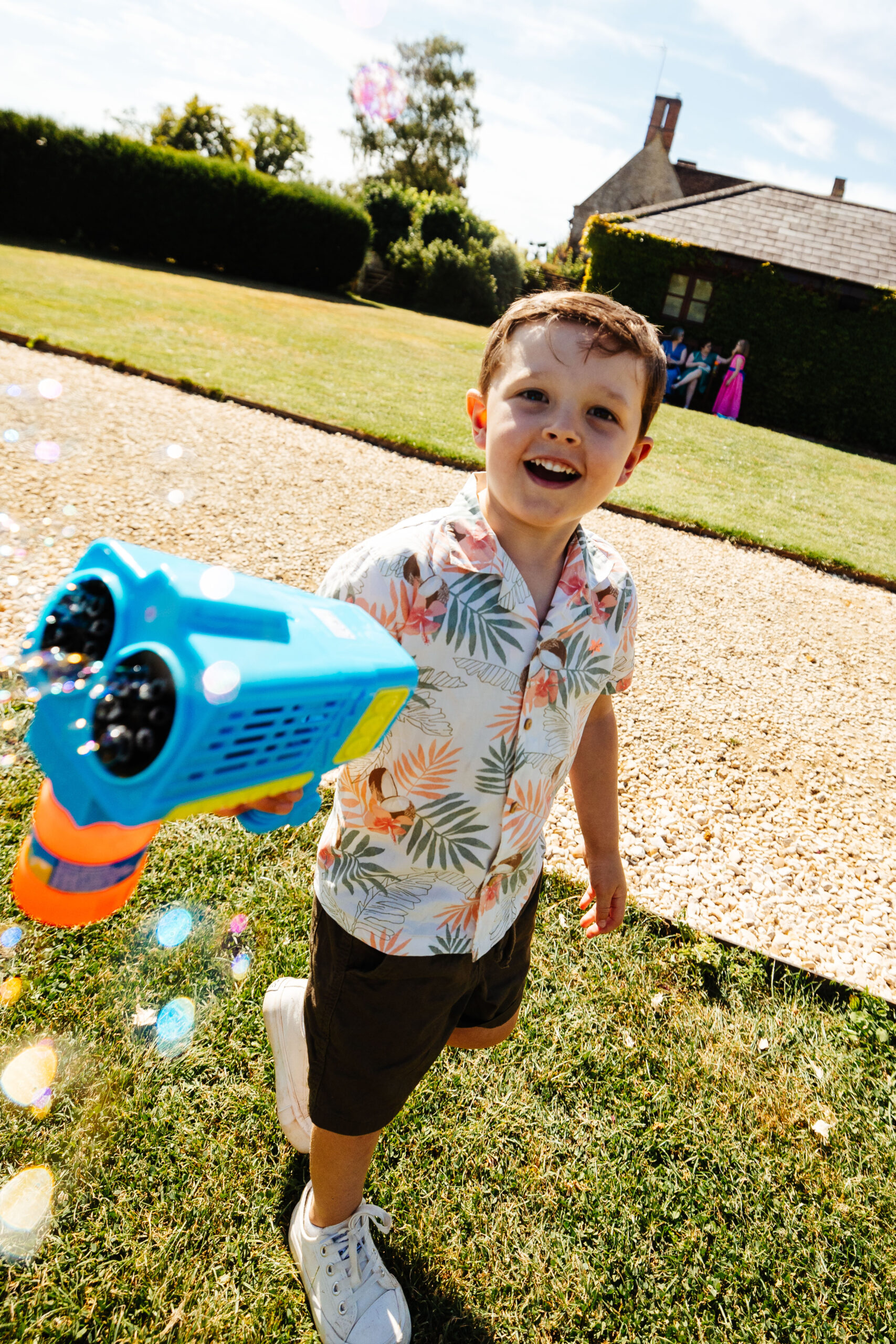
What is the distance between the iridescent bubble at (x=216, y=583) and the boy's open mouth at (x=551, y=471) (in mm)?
830

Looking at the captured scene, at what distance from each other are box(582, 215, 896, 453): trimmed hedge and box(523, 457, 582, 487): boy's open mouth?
1861 centimetres

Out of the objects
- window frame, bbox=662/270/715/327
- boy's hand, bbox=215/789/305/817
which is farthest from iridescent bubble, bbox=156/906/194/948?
window frame, bbox=662/270/715/327

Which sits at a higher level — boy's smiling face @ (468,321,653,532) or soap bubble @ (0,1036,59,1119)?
boy's smiling face @ (468,321,653,532)

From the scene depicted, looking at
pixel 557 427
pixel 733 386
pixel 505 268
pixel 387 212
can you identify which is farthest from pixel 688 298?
pixel 557 427

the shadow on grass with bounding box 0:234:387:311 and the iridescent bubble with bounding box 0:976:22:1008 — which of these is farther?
the shadow on grass with bounding box 0:234:387:311

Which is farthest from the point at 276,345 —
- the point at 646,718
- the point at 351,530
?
the point at 646,718

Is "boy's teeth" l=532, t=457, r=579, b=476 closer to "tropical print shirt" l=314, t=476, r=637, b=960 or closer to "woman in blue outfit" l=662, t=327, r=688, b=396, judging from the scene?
"tropical print shirt" l=314, t=476, r=637, b=960

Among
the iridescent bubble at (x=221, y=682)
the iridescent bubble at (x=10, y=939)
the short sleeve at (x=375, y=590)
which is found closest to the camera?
the iridescent bubble at (x=221, y=682)

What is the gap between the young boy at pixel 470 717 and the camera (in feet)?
4.80

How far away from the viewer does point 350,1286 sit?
1.74 metres

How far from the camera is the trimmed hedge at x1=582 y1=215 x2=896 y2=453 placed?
17656mm

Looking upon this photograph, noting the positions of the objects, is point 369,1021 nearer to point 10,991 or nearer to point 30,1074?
point 30,1074

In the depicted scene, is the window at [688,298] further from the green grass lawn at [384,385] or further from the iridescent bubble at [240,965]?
the iridescent bubble at [240,965]

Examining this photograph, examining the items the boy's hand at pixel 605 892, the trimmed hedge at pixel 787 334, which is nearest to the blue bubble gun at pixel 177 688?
the boy's hand at pixel 605 892
